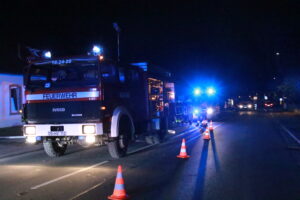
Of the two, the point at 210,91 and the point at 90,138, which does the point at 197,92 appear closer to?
the point at 210,91

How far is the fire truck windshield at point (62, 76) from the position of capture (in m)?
9.53

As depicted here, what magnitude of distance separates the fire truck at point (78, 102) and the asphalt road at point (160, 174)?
80 cm

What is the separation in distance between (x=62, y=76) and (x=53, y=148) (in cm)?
264

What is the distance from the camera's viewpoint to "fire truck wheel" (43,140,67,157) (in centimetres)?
1102

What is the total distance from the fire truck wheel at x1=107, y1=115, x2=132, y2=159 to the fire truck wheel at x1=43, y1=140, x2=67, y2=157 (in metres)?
2.04

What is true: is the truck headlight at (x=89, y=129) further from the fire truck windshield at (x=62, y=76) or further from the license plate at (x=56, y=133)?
the fire truck windshield at (x=62, y=76)

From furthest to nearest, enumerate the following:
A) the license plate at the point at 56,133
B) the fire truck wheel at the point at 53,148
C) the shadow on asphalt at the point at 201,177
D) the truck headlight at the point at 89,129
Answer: the fire truck wheel at the point at 53,148, the license plate at the point at 56,133, the truck headlight at the point at 89,129, the shadow on asphalt at the point at 201,177

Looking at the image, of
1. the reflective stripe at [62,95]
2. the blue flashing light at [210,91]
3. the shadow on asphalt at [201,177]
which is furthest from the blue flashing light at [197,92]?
the reflective stripe at [62,95]

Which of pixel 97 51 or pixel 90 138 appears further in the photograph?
pixel 97 51

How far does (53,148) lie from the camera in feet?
36.4

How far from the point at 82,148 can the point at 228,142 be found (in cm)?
599

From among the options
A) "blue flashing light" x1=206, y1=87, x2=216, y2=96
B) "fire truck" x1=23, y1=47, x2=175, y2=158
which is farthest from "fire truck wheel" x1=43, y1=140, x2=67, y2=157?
"blue flashing light" x1=206, y1=87, x2=216, y2=96

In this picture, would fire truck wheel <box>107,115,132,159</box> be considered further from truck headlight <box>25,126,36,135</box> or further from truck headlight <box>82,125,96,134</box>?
truck headlight <box>25,126,36,135</box>

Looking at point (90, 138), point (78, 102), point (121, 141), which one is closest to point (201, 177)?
point (90, 138)
